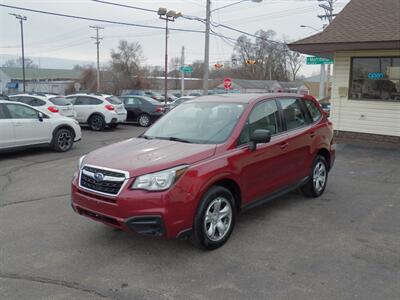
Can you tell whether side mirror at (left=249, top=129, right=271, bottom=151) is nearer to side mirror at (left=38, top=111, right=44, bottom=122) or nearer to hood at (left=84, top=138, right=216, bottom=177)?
hood at (left=84, top=138, right=216, bottom=177)

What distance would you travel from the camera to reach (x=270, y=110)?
5.40m

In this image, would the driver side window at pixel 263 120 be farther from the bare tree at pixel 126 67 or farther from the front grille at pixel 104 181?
the bare tree at pixel 126 67

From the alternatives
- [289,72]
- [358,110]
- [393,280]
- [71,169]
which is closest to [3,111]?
[71,169]

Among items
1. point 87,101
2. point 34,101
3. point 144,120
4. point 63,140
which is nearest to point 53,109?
point 34,101

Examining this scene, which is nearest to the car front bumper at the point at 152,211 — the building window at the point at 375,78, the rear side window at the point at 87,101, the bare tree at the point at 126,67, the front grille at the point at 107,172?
the front grille at the point at 107,172

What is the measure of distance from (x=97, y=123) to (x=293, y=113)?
12.4 meters

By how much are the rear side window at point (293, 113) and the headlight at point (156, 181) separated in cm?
234

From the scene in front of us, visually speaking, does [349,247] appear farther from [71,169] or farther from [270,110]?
[71,169]

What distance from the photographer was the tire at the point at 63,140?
430 inches

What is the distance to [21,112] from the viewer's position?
10117mm

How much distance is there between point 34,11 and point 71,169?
13.4m

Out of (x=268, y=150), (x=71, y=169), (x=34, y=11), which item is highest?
(x=34, y=11)

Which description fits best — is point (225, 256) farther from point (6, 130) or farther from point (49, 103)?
point (49, 103)

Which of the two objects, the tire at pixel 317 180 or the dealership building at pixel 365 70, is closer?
the tire at pixel 317 180
